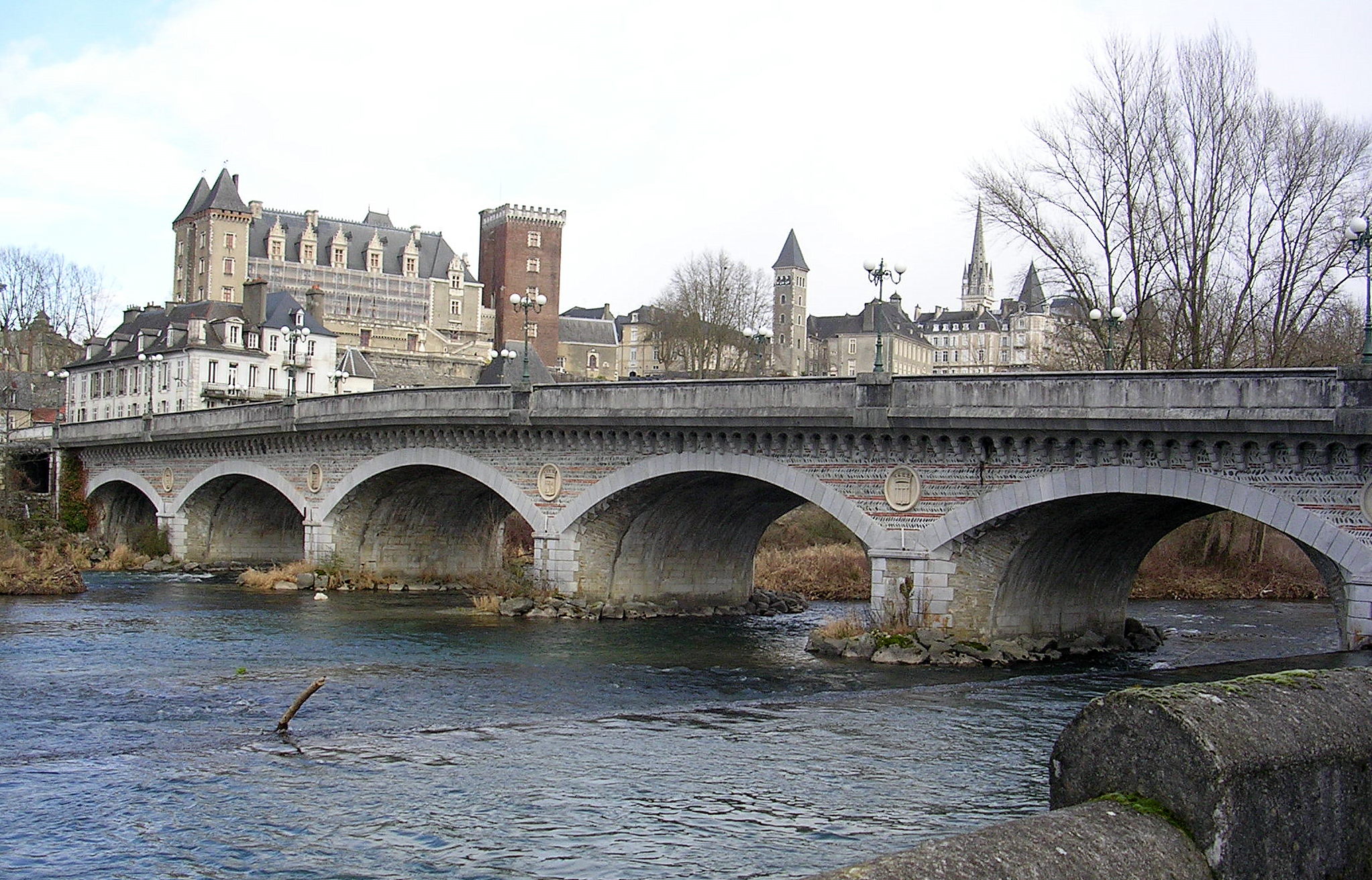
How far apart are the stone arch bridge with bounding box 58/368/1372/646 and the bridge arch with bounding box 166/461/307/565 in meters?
4.98

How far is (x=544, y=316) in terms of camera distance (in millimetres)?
104500

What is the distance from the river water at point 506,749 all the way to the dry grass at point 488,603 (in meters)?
3.56

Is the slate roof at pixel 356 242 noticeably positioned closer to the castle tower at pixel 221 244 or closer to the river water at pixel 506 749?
the castle tower at pixel 221 244

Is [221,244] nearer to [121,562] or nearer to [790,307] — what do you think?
[790,307]

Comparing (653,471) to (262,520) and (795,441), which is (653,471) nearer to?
(795,441)

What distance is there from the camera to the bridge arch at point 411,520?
36.2m

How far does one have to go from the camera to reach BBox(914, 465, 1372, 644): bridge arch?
1844 centimetres

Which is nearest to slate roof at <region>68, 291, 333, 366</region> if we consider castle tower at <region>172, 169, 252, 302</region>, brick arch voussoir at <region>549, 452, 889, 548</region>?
castle tower at <region>172, 169, 252, 302</region>

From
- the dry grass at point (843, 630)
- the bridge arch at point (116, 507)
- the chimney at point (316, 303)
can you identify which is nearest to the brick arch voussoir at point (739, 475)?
the dry grass at point (843, 630)

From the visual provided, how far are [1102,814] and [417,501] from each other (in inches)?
1358

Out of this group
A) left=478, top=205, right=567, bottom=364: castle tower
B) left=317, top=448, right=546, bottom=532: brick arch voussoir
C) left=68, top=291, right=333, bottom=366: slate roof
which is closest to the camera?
left=317, top=448, right=546, bottom=532: brick arch voussoir

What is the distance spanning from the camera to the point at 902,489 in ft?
75.2

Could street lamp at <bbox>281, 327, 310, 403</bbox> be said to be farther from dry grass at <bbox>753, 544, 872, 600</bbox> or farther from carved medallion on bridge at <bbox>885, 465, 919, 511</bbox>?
carved medallion on bridge at <bbox>885, 465, 919, 511</bbox>

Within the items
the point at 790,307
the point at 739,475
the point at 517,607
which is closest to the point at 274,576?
the point at 517,607
